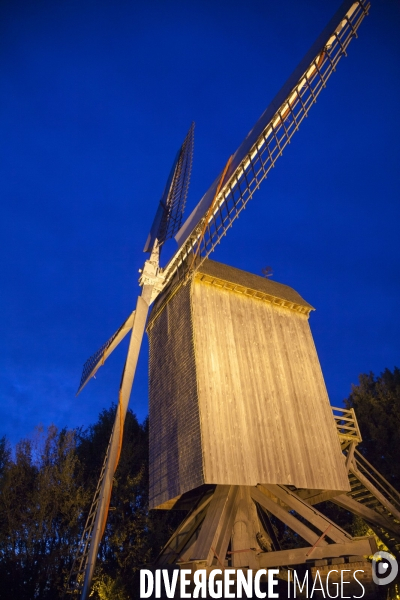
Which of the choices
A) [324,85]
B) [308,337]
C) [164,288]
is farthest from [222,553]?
[324,85]

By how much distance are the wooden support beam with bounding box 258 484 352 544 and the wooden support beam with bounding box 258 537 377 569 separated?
0.93 feet

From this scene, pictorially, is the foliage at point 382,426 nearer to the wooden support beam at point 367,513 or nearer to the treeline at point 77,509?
the treeline at point 77,509

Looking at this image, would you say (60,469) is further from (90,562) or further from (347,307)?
(347,307)

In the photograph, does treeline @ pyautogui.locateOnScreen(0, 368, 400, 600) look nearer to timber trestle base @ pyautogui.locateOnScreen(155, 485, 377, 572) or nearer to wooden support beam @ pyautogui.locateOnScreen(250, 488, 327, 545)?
timber trestle base @ pyautogui.locateOnScreen(155, 485, 377, 572)

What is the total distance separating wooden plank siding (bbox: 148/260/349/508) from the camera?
35.0ft

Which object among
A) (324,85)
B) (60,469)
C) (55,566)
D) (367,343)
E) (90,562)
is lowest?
(90,562)

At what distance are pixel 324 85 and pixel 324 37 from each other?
3.57 feet

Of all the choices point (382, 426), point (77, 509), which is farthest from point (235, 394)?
point (382, 426)

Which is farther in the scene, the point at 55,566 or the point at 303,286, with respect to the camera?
the point at 303,286

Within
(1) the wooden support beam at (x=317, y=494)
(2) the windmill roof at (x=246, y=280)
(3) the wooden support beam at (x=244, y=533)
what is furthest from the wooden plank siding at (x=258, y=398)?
(3) the wooden support beam at (x=244, y=533)

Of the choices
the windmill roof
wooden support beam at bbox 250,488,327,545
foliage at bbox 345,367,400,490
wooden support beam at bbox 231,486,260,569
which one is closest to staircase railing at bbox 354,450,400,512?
wooden support beam at bbox 250,488,327,545

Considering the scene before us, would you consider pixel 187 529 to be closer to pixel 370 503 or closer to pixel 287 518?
pixel 287 518

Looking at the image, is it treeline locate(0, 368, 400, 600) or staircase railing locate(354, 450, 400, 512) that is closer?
staircase railing locate(354, 450, 400, 512)

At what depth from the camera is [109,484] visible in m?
8.97
